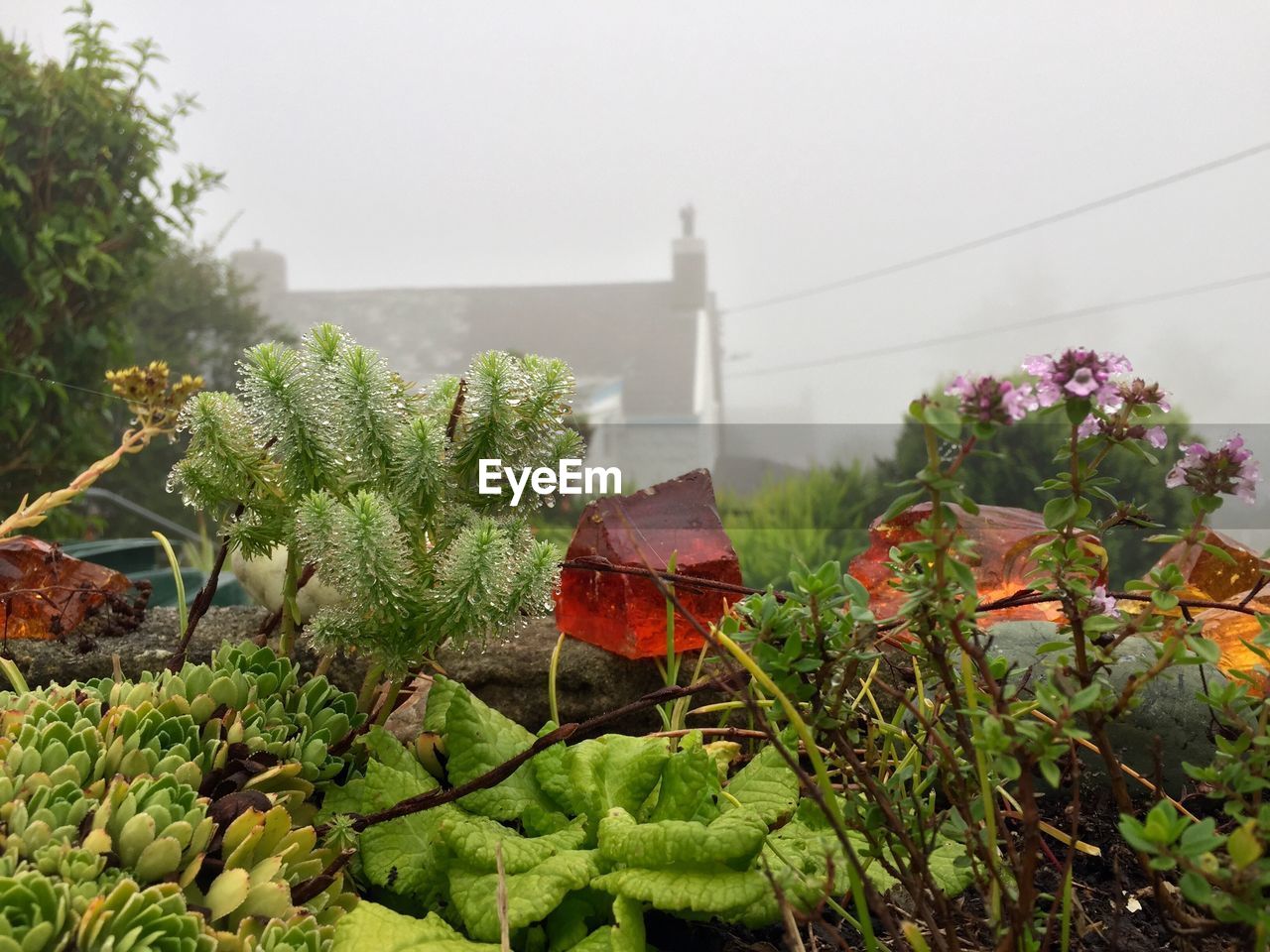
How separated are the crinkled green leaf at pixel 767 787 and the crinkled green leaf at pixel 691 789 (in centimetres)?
3

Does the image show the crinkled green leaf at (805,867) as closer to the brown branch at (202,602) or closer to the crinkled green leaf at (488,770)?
the crinkled green leaf at (488,770)

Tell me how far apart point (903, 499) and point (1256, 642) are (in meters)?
0.22

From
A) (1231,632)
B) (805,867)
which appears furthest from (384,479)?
(1231,632)

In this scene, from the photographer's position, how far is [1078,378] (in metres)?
0.48

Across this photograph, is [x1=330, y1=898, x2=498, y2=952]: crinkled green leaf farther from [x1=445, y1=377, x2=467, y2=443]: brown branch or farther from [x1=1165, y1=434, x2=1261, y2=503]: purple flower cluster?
[x1=1165, y1=434, x2=1261, y2=503]: purple flower cluster

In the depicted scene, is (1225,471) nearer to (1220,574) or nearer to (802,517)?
(1220,574)

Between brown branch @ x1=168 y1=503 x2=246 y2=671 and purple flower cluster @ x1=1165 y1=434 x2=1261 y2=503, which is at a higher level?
purple flower cluster @ x1=1165 y1=434 x2=1261 y2=503

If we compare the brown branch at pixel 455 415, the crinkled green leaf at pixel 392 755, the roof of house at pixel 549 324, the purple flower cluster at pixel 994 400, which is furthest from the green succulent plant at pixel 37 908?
the roof of house at pixel 549 324

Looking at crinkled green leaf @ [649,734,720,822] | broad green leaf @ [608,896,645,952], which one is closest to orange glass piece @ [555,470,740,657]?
crinkled green leaf @ [649,734,720,822]

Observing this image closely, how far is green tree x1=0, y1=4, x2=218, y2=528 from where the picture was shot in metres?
2.29

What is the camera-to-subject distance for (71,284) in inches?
94.7

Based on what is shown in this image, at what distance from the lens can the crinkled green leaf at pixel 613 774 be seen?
28.4 inches

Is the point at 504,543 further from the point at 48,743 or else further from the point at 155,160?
the point at 155,160

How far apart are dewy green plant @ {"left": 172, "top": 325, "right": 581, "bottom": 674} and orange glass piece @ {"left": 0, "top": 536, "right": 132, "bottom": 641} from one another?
1.33ft
